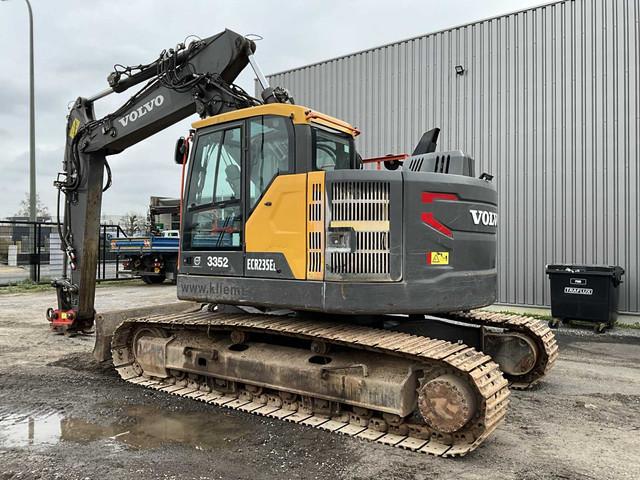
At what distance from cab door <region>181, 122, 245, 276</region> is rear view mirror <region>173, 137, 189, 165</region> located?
0.14 metres

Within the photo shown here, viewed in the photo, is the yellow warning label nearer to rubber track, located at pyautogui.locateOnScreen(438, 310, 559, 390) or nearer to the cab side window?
the cab side window

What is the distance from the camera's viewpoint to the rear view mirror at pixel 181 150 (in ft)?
19.4

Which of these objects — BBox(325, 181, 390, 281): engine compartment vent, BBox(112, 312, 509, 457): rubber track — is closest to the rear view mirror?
BBox(112, 312, 509, 457): rubber track

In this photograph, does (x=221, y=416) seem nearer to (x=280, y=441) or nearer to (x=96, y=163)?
(x=280, y=441)

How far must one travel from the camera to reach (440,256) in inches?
189

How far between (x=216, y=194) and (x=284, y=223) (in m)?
0.99

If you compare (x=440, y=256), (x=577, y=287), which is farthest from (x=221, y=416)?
(x=577, y=287)

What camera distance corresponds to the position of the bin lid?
9859 millimetres

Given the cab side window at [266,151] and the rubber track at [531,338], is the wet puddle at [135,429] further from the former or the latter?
the rubber track at [531,338]

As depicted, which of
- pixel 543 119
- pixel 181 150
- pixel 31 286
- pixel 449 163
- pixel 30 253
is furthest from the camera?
pixel 30 253

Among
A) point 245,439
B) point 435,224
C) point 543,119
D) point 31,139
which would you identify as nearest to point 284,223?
point 435,224

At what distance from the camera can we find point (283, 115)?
16.9 feet

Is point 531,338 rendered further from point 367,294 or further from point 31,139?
point 31,139

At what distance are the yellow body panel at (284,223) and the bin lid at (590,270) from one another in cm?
719
